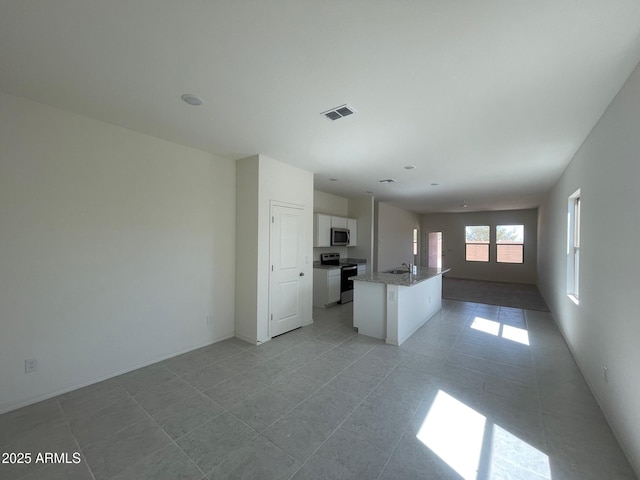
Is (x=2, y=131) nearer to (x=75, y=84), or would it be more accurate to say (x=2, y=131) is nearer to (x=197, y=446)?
(x=75, y=84)

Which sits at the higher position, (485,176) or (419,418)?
(485,176)

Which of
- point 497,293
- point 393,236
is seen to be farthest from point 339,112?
point 497,293

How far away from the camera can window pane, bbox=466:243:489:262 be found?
32.1 feet

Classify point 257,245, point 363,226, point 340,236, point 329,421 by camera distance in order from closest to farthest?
point 329,421
point 257,245
point 340,236
point 363,226

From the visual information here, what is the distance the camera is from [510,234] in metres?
9.35

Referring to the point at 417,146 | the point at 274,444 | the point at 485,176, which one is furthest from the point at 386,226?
the point at 274,444

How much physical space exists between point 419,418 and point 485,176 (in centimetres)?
432

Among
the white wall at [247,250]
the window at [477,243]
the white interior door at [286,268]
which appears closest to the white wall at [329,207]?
the white interior door at [286,268]

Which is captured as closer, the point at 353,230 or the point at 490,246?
the point at 353,230

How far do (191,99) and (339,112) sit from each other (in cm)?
134

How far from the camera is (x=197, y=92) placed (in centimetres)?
214

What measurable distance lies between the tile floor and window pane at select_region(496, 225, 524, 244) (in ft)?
23.5

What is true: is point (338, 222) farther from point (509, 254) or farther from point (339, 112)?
point (509, 254)

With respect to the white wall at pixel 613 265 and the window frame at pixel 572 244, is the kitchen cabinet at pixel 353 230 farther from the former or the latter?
the white wall at pixel 613 265
